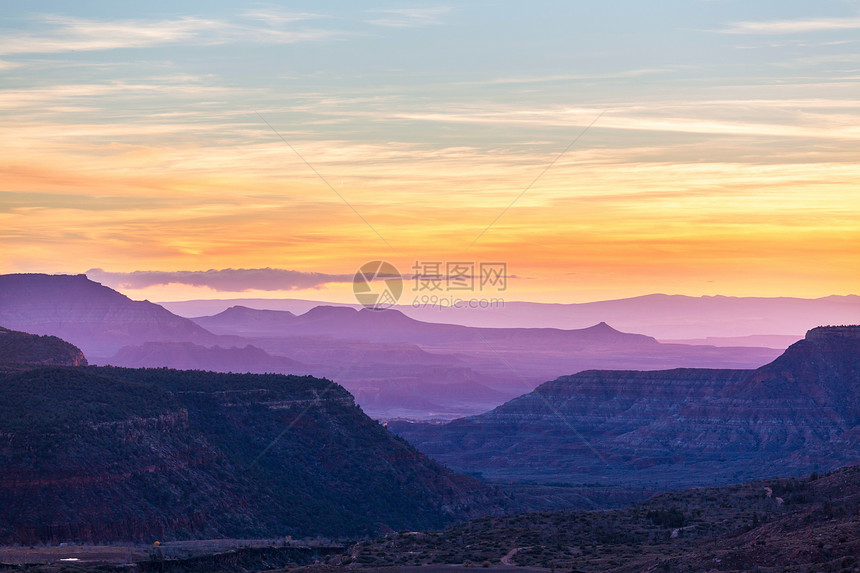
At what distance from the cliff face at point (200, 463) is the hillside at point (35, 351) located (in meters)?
11.6

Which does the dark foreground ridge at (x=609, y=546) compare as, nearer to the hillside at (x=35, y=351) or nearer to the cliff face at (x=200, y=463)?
the cliff face at (x=200, y=463)

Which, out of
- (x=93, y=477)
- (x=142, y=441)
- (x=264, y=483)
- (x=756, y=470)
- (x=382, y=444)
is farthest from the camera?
(x=756, y=470)

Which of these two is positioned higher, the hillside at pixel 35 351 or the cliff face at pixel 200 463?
the hillside at pixel 35 351

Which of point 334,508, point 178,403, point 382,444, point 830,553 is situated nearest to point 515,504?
point 382,444

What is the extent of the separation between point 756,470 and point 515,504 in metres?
65.8

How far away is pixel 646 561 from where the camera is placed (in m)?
59.8

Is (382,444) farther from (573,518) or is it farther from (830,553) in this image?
(830,553)

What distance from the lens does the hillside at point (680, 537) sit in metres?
52.9

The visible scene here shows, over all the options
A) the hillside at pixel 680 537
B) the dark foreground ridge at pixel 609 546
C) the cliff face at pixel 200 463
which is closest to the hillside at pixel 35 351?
the cliff face at pixel 200 463

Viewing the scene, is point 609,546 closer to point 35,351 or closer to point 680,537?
point 680,537

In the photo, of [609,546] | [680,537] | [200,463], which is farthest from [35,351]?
[680,537]

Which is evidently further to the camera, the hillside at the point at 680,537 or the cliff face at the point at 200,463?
the cliff face at the point at 200,463

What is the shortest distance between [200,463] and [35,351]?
112 ft

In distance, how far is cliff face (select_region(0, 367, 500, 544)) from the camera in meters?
89.5
